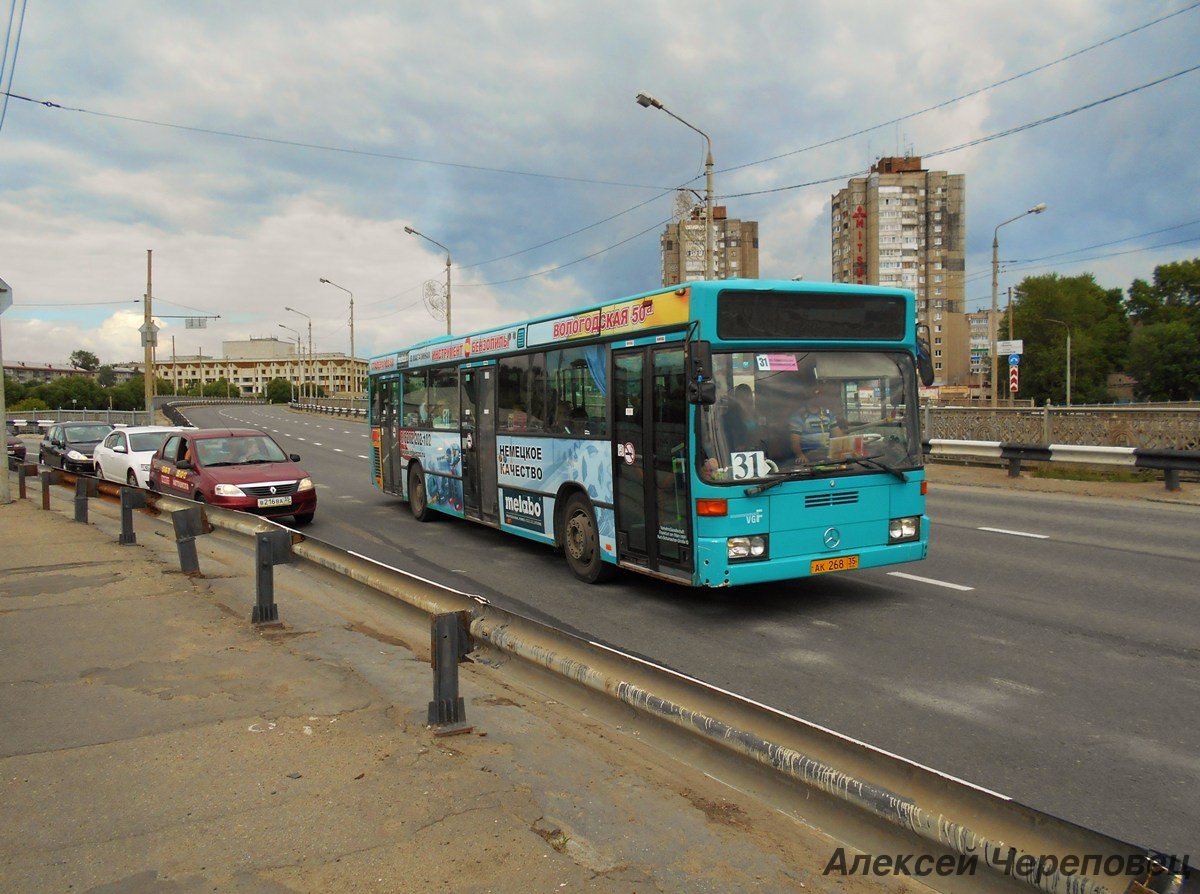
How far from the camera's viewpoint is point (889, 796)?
276 centimetres

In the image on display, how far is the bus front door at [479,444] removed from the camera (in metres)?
12.1

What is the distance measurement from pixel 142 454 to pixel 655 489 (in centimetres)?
1488

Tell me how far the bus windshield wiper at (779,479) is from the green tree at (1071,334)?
8853 cm

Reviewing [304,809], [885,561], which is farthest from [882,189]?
[304,809]

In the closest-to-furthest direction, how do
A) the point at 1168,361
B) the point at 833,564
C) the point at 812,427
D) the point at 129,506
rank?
the point at 812,427 → the point at 833,564 → the point at 129,506 → the point at 1168,361

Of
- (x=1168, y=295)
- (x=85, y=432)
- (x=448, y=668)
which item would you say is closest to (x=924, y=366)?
(x=448, y=668)

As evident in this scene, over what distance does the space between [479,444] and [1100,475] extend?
14295 millimetres

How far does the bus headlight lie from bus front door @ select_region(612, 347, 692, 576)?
398 mm

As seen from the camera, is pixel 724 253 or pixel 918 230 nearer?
pixel 724 253

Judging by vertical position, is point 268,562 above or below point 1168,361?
below

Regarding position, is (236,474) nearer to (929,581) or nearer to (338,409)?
(929,581)

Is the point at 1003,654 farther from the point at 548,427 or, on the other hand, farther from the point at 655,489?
the point at 548,427

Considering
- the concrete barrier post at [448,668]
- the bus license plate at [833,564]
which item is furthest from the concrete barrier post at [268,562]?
the bus license plate at [833,564]

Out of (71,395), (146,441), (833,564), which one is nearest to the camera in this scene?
(833,564)
